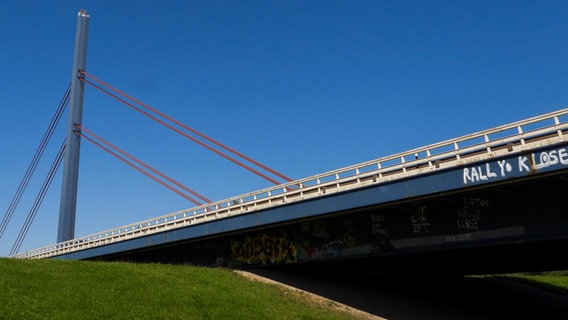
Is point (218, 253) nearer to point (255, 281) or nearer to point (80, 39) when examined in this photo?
point (255, 281)

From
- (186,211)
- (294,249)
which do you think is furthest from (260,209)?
(186,211)

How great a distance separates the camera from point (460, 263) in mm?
35781

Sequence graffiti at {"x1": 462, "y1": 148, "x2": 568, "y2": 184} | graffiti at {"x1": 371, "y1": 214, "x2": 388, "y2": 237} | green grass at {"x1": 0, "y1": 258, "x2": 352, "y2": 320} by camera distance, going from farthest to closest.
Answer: graffiti at {"x1": 371, "y1": 214, "x2": 388, "y2": 237} < green grass at {"x1": 0, "y1": 258, "x2": 352, "y2": 320} < graffiti at {"x1": 462, "y1": 148, "x2": 568, "y2": 184}

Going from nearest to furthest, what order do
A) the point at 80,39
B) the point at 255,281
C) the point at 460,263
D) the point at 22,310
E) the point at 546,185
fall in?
the point at 22,310 → the point at 546,185 → the point at 255,281 → the point at 460,263 → the point at 80,39

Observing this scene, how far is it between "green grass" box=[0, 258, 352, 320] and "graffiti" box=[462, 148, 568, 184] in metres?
9.90

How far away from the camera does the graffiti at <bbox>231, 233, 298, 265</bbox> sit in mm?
33688

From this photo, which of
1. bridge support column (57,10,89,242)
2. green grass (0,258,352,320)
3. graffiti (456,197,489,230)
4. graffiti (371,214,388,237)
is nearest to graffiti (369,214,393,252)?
graffiti (371,214,388,237)

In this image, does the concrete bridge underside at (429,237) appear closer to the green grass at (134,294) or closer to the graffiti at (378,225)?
the graffiti at (378,225)

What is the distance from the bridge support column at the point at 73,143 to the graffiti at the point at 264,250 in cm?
Answer: 2707

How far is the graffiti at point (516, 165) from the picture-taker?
19427 mm

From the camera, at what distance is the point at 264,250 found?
35.6 metres

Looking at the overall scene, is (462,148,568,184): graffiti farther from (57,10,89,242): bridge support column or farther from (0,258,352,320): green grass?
(57,10,89,242): bridge support column

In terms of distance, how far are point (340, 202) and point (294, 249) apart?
6.14 meters

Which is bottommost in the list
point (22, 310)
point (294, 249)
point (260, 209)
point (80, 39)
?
point (22, 310)
